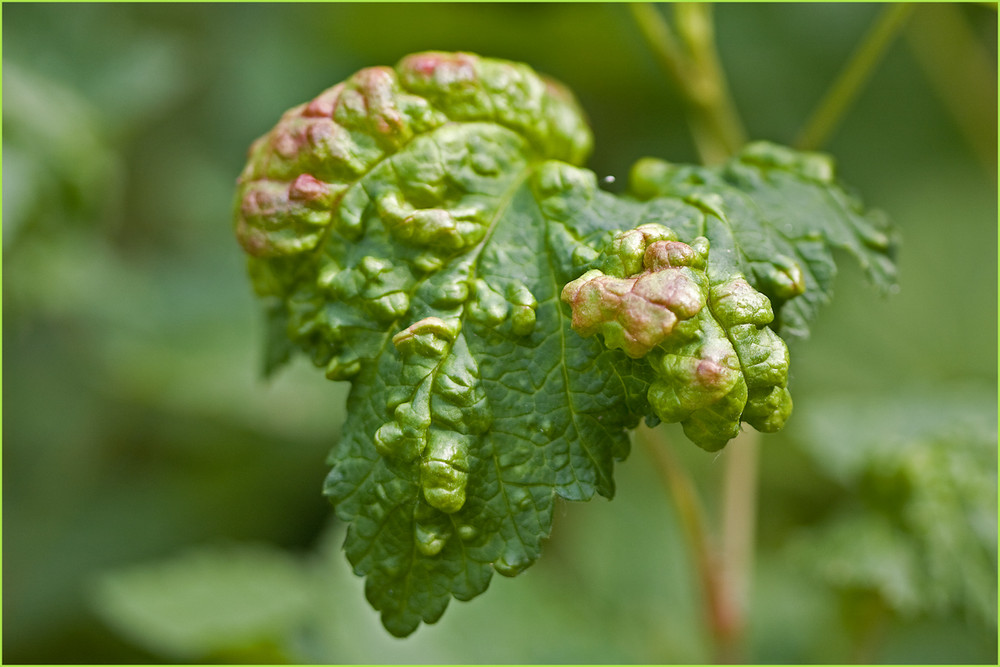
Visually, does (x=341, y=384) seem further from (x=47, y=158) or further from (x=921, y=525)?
(x=921, y=525)

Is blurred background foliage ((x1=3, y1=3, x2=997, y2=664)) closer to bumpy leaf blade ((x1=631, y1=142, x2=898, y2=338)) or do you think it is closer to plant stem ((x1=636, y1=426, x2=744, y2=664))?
plant stem ((x1=636, y1=426, x2=744, y2=664))

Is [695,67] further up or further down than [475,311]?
further up

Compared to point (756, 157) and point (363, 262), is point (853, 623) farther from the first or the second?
point (363, 262)

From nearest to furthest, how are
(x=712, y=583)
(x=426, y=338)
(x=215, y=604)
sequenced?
1. (x=426, y=338)
2. (x=712, y=583)
3. (x=215, y=604)

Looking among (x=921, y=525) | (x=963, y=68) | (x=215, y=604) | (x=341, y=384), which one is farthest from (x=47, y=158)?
(x=963, y=68)

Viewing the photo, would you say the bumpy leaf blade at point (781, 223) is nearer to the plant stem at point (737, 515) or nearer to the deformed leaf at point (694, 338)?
the deformed leaf at point (694, 338)

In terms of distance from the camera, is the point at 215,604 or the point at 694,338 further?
the point at 215,604

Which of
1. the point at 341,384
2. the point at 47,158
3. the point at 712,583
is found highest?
the point at 47,158
